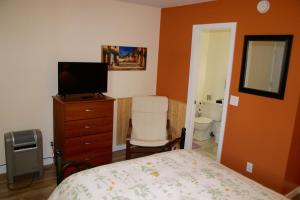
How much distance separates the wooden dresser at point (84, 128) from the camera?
321cm

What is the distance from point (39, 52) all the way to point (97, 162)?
1.70 metres

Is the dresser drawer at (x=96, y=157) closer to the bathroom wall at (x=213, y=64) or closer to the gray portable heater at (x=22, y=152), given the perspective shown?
the gray portable heater at (x=22, y=152)

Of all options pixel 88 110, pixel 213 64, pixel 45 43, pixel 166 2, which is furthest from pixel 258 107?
pixel 45 43

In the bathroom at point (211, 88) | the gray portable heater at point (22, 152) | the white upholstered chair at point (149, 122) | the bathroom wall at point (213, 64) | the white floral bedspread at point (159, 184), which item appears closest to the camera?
the white floral bedspread at point (159, 184)

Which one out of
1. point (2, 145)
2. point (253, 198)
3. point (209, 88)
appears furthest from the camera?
point (209, 88)

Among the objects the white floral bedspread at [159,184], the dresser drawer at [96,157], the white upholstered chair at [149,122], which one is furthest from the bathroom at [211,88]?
the white floral bedspread at [159,184]

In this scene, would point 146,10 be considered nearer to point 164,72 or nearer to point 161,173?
point 164,72

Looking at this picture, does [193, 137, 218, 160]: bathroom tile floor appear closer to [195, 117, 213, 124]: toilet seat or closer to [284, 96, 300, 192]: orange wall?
[195, 117, 213, 124]: toilet seat

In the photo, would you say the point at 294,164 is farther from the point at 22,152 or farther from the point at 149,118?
the point at 22,152

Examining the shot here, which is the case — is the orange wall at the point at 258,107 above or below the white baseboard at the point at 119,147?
above

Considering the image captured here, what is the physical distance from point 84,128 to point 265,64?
2.42 metres

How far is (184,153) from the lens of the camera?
A: 8.55ft

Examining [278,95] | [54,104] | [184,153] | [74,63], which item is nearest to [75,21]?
[74,63]

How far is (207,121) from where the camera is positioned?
4695mm
